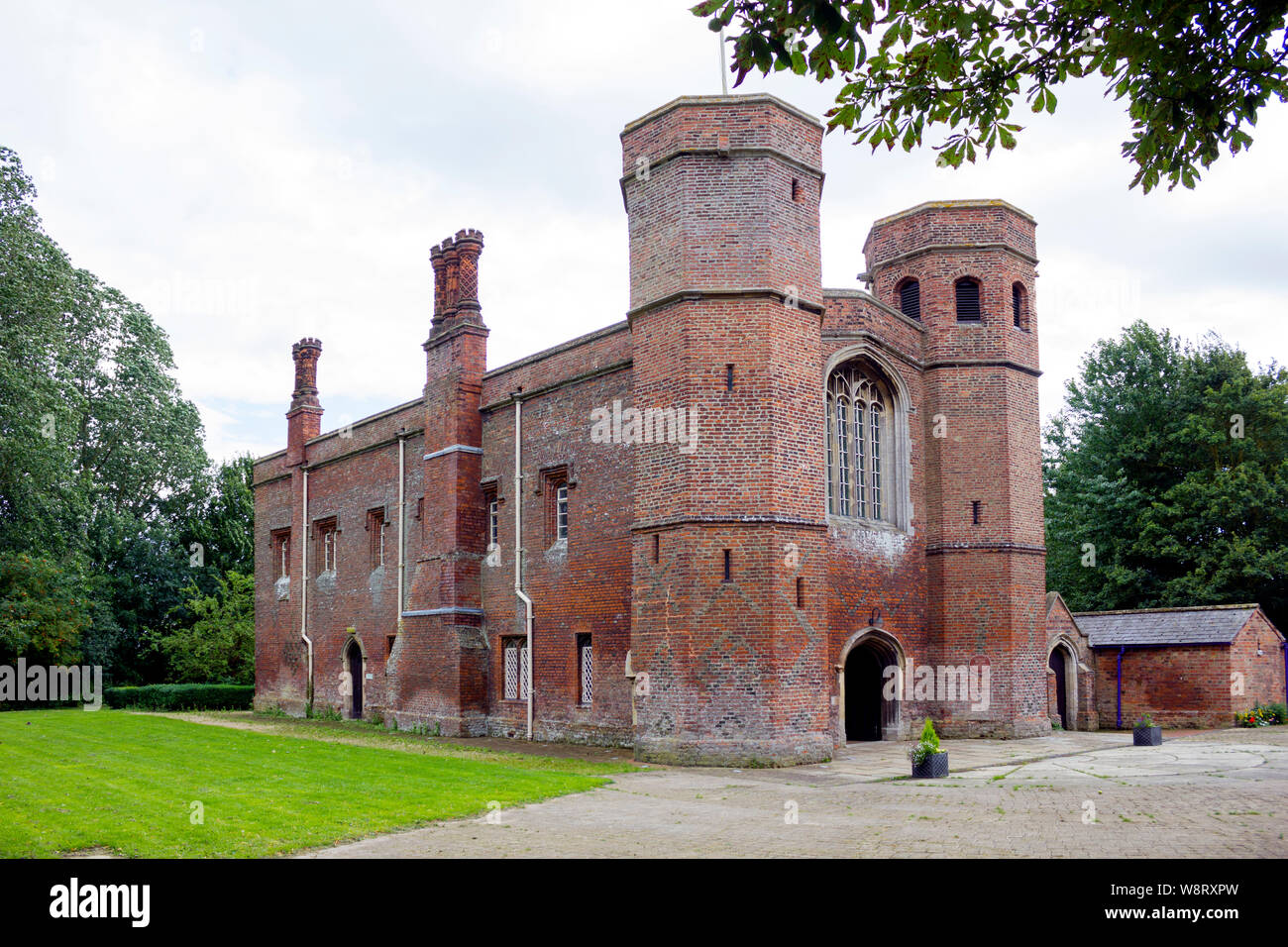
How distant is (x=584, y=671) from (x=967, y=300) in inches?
437

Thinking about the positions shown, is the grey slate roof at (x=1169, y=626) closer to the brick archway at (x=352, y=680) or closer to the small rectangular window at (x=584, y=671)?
the small rectangular window at (x=584, y=671)

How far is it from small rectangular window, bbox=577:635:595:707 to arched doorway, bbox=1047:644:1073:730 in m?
11.2

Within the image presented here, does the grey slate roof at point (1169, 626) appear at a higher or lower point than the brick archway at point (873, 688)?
higher

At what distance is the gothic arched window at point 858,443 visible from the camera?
65.9ft

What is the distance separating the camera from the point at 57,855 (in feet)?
28.1

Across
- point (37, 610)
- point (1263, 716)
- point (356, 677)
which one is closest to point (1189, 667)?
point (1263, 716)

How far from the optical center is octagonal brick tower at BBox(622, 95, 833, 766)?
54.4 feet

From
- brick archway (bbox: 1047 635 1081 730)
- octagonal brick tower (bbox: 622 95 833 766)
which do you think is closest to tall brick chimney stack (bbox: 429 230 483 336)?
octagonal brick tower (bbox: 622 95 833 766)

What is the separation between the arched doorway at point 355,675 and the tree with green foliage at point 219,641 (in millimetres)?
10968

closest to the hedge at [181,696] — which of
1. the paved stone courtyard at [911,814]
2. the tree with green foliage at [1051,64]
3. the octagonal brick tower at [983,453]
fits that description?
the paved stone courtyard at [911,814]

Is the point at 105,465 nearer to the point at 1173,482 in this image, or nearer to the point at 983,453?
the point at 983,453

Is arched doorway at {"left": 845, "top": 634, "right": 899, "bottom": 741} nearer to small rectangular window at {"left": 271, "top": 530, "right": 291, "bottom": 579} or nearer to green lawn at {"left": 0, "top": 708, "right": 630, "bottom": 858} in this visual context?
green lawn at {"left": 0, "top": 708, "right": 630, "bottom": 858}

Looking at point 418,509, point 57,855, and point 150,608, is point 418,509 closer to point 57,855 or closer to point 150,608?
point 57,855
